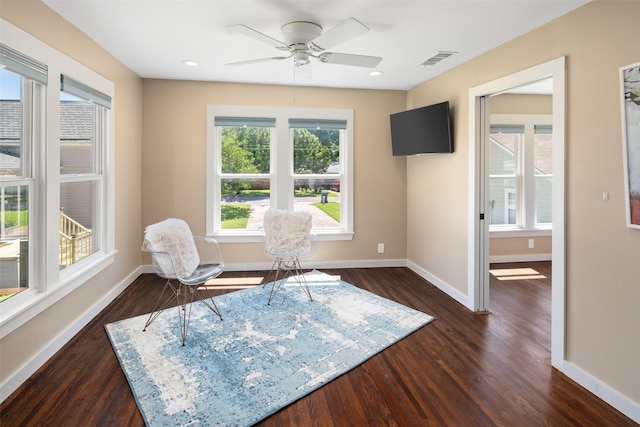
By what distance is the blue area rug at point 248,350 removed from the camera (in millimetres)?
2078

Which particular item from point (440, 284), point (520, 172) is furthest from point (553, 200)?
point (520, 172)

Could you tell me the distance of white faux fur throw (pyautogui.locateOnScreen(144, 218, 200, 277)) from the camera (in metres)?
2.97

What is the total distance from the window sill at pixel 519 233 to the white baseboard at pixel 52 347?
5.05 m

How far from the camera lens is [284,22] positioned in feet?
9.12

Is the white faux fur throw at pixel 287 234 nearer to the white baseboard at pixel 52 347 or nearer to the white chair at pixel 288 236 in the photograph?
the white chair at pixel 288 236

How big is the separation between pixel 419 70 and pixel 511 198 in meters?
2.82

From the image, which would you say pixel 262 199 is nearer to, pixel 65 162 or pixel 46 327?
pixel 65 162

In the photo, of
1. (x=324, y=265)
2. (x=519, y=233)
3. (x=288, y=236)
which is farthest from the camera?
(x=519, y=233)

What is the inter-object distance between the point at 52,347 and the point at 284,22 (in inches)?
114

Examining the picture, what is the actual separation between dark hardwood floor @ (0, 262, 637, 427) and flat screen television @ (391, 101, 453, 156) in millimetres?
1883

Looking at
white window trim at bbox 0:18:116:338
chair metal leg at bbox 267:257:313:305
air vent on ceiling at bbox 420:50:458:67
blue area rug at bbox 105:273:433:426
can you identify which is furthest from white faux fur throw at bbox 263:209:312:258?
air vent on ceiling at bbox 420:50:458:67

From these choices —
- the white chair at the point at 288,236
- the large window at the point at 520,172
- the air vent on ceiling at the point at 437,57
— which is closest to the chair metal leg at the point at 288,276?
the white chair at the point at 288,236

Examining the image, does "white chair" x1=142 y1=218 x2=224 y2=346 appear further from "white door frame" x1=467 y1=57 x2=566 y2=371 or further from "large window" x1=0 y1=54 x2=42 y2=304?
"white door frame" x1=467 y1=57 x2=566 y2=371

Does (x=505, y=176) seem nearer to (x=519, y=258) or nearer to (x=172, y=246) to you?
(x=519, y=258)
